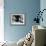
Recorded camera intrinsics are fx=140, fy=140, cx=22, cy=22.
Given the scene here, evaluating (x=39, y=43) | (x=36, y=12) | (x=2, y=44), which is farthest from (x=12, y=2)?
(x=39, y=43)

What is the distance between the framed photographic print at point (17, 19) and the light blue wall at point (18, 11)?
128 millimetres

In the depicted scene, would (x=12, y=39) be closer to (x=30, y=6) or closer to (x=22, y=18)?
(x=22, y=18)

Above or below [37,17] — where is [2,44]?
below

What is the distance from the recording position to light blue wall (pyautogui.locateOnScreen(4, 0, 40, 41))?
5621 millimetres

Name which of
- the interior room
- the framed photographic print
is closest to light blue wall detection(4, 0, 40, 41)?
the interior room

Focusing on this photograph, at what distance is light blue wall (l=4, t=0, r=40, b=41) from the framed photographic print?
5.0 inches

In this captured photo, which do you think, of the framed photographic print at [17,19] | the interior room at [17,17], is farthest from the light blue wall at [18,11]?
the framed photographic print at [17,19]

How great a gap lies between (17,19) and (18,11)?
33 centimetres

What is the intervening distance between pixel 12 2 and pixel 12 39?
58.7 inches

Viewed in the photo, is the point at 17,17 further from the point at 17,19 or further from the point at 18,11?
the point at 18,11

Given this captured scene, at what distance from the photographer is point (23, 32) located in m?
5.69

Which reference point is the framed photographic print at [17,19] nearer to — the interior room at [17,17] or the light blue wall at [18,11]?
the interior room at [17,17]

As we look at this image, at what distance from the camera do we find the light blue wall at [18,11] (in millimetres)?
5621

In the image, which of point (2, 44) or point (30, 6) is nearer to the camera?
→ point (2, 44)
